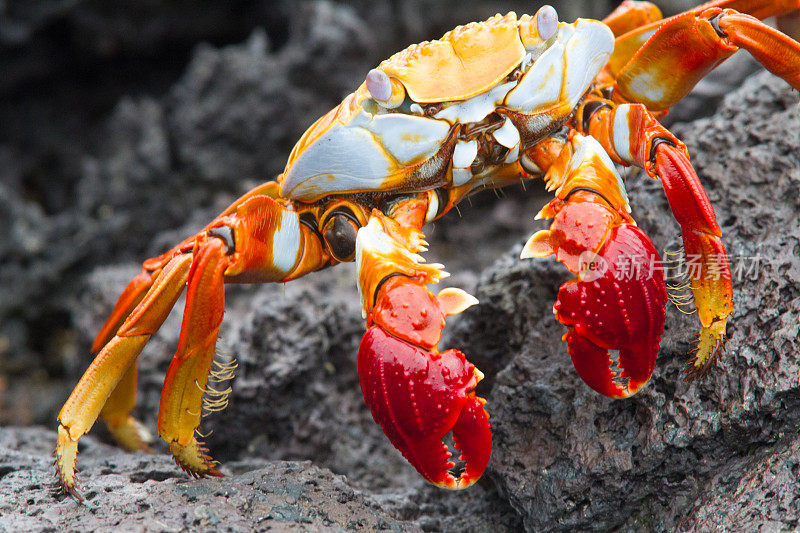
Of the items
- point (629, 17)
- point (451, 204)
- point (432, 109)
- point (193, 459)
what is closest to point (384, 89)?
point (432, 109)

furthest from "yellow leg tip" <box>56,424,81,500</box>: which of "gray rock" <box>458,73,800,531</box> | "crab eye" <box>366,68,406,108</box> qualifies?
"crab eye" <box>366,68,406,108</box>

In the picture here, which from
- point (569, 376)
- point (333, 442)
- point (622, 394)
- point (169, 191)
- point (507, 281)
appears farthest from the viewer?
point (169, 191)

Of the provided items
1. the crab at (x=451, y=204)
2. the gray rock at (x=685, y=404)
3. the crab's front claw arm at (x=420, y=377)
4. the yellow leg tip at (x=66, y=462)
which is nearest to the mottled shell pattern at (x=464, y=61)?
the crab at (x=451, y=204)

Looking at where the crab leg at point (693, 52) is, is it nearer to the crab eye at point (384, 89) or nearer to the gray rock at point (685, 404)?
the gray rock at point (685, 404)

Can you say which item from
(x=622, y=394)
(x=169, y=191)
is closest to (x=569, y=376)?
(x=622, y=394)

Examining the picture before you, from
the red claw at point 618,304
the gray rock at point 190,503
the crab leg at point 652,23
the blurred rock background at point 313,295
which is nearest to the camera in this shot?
the red claw at point 618,304

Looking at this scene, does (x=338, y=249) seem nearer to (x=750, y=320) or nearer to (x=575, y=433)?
(x=575, y=433)

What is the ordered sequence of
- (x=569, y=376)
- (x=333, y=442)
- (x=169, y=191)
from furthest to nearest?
(x=169, y=191) < (x=333, y=442) < (x=569, y=376)

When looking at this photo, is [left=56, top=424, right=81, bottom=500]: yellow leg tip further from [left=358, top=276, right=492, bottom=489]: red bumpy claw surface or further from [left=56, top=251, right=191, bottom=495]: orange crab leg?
[left=358, top=276, right=492, bottom=489]: red bumpy claw surface
